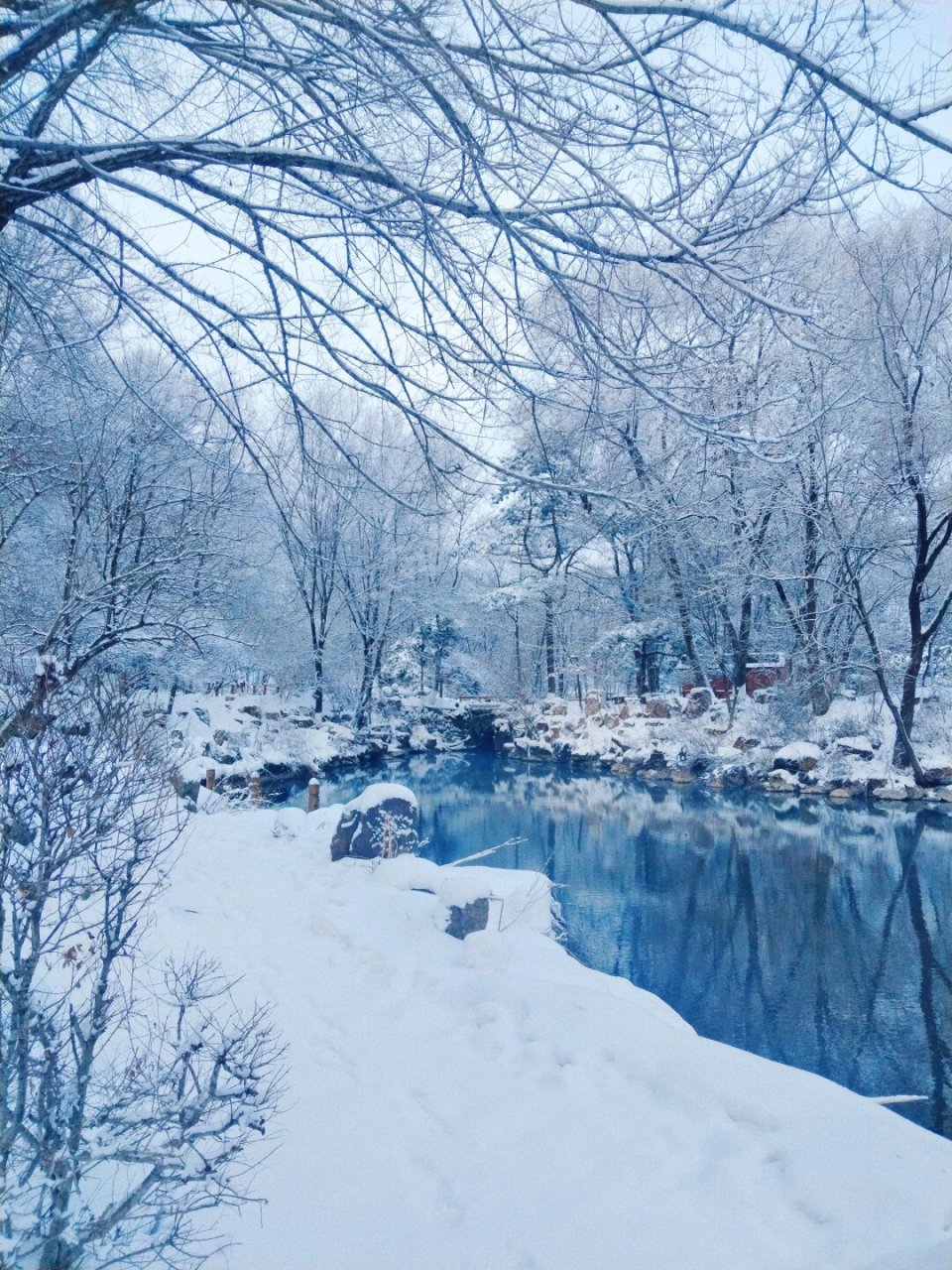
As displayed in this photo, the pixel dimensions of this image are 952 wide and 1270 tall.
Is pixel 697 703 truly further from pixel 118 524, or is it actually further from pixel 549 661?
pixel 118 524

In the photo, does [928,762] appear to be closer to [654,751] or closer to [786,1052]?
[654,751]

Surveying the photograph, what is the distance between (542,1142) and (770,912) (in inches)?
236

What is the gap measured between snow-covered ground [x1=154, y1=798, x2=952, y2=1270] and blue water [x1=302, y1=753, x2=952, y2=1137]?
171 cm

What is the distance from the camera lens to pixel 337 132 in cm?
225

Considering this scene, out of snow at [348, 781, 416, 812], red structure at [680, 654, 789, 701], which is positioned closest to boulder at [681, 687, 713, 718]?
red structure at [680, 654, 789, 701]

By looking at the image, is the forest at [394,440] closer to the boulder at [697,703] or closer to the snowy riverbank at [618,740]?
the snowy riverbank at [618,740]

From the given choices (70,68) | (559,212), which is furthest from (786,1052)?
(70,68)

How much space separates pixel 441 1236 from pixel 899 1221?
1253mm

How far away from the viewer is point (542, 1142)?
9.21 feet

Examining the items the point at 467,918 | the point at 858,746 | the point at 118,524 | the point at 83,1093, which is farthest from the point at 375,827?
the point at 858,746

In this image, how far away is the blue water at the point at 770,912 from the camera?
5.35 metres

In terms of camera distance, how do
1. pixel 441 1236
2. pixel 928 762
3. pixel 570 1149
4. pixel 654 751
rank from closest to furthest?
pixel 441 1236 < pixel 570 1149 < pixel 928 762 < pixel 654 751

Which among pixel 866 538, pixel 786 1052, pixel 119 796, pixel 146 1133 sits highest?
pixel 866 538

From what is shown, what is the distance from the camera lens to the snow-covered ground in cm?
218
